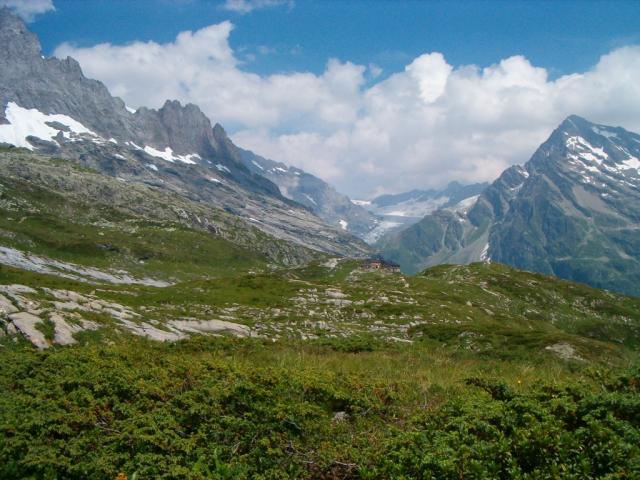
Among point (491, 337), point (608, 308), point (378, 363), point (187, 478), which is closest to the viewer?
point (187, 478)

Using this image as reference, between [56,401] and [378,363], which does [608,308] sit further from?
[56,401]

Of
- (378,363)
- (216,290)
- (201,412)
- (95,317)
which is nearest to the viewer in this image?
(201,412)

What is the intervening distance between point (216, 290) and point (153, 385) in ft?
195

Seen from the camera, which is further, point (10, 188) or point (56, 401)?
point (10, 188)

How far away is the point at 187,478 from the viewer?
327 inches

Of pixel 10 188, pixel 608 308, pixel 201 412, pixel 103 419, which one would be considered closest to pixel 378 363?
pixel 201 412

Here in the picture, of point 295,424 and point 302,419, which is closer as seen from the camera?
point 295,424

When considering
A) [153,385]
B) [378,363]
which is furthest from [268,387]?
[378,363]

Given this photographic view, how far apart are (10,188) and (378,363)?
8429 inches

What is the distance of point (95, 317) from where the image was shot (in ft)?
81.5

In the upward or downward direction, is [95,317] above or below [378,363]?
below

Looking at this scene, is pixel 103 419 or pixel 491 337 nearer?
pixel 103 419

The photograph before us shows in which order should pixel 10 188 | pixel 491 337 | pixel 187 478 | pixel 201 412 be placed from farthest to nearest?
1. pixel 10 188
2. pixel 491 337
3. pixel 201 412
4. pixel 187 478

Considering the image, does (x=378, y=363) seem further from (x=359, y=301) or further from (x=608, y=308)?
(x=608, y=308)
